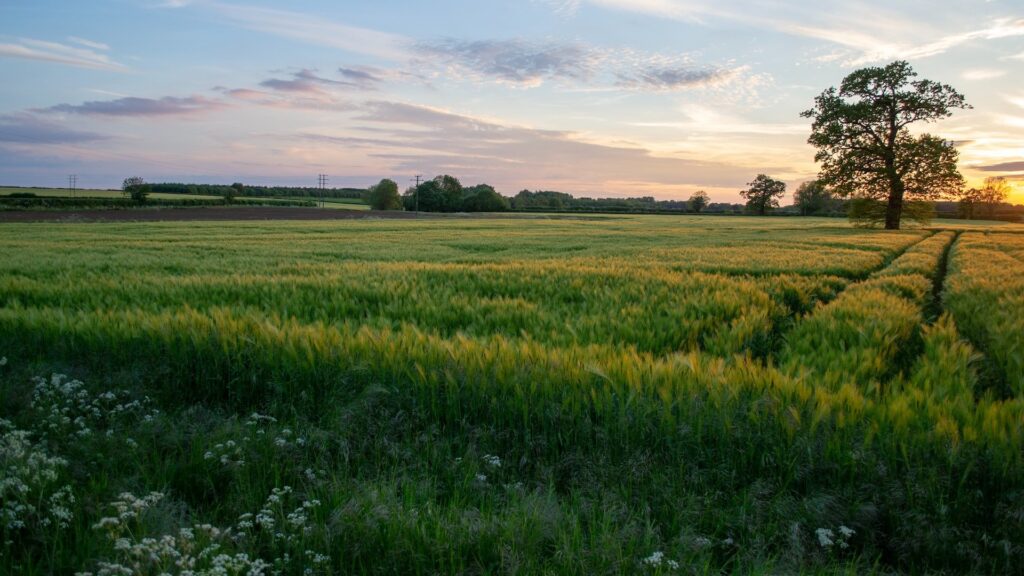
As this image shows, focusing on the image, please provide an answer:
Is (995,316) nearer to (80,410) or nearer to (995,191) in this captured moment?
(80,410)

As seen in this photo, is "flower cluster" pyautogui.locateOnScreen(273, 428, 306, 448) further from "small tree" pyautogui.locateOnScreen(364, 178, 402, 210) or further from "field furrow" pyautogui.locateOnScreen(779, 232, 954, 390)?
"small tree" pyautogui.locateOnScreen(364, 178, 402, 210)

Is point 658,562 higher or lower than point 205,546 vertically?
higher

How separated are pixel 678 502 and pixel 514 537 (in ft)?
3.38

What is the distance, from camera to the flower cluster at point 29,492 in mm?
2738

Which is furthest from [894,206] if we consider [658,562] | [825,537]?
[658,562]

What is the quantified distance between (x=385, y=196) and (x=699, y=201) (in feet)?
295

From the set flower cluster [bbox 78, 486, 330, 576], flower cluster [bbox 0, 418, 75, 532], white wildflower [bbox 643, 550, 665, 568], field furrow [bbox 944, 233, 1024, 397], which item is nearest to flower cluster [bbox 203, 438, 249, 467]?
flower cluster [bbox 78, 486, 330, 576]

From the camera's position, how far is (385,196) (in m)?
143

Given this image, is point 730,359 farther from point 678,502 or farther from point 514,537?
point 514,537

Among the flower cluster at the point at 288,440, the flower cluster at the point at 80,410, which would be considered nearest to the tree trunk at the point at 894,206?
the flower cluster at the point at 288,440

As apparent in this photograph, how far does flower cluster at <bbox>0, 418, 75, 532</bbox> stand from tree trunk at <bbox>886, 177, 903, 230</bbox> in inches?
2116

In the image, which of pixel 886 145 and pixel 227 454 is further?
pixel 886 145

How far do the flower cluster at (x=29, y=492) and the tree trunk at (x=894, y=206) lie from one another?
53.8 metres

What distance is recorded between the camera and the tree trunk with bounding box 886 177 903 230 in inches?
1740
